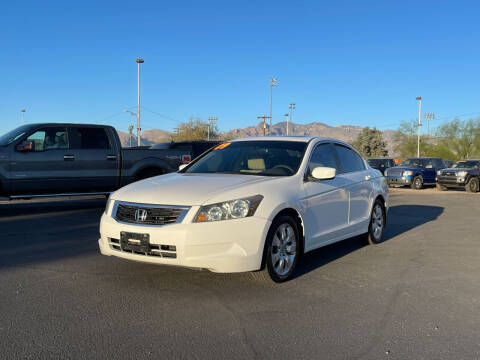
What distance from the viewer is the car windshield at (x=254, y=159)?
18.3 ft

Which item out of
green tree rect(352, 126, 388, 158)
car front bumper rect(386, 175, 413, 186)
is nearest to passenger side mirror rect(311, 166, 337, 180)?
car front bumper rect(386, 175, 413, 186)

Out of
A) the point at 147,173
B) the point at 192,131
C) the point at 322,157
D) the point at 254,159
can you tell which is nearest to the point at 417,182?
the point at 147,173

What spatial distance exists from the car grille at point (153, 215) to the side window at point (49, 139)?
20.2 feet

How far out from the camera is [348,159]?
6.82 meters

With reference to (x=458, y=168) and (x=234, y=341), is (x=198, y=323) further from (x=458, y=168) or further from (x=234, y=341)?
(x=458, y=168)

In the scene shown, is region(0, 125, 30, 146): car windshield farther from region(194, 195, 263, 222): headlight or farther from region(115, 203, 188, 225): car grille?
region(194, 195, 263, 222): headlight

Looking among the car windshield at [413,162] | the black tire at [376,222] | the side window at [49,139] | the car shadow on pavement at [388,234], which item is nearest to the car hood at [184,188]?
the car shadow on pavement at [388,234]

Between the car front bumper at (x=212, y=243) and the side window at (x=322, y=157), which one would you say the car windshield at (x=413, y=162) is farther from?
the car front bumper at (x=212, y=243)

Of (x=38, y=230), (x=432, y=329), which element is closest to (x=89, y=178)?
(x=38, y=230)

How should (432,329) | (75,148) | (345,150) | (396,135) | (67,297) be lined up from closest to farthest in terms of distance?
(432,329) < (67,297) < (345,150) < (75,148) < (396,135)

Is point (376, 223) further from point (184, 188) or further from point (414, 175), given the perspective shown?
point (414, 175)

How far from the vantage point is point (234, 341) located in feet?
11.2

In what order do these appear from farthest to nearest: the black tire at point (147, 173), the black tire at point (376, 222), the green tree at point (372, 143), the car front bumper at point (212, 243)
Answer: the green tree at point (372, 143) < the black tire at point (147, 173) < the black tire at point (376, 222) < the car front bumper at point (212, 243)

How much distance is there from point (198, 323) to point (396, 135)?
8074 centimetres
